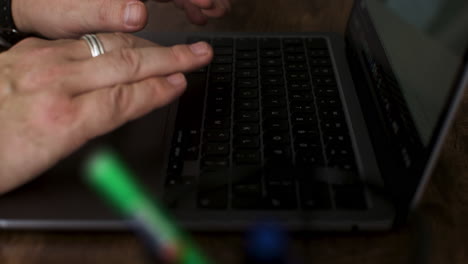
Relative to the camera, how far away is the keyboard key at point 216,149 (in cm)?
44

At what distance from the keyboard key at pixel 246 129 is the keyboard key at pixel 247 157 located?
33 millimetres

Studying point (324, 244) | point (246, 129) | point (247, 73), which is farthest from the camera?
point (247, 73)

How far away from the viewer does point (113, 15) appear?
54 centimetres

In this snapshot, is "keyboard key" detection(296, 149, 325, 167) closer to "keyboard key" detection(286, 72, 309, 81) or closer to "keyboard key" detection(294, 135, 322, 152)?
"keyboard key" detection(294, 135, 322, 152)

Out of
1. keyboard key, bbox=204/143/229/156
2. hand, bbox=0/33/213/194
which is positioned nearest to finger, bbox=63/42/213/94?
hand, bbox=0/33/213/194

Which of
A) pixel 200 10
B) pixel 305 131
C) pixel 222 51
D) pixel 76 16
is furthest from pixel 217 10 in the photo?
pixel 305 131

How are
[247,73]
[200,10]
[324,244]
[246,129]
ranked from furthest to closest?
[200,10], [247,73], [246,129], [324,244]

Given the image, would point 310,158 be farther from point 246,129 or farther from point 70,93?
point 70,93

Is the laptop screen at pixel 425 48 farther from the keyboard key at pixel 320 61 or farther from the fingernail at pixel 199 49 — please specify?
the fingernail at pixel 199 49

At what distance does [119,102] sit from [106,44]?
12 centimetres

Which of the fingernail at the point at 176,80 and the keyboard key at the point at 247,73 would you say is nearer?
the fingernail at the point at 176,80

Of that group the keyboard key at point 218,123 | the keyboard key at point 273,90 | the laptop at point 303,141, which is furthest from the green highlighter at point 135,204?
the keyboard key at point 273,90

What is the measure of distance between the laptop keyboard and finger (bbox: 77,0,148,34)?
0.11m

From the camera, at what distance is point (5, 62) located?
0.50m
